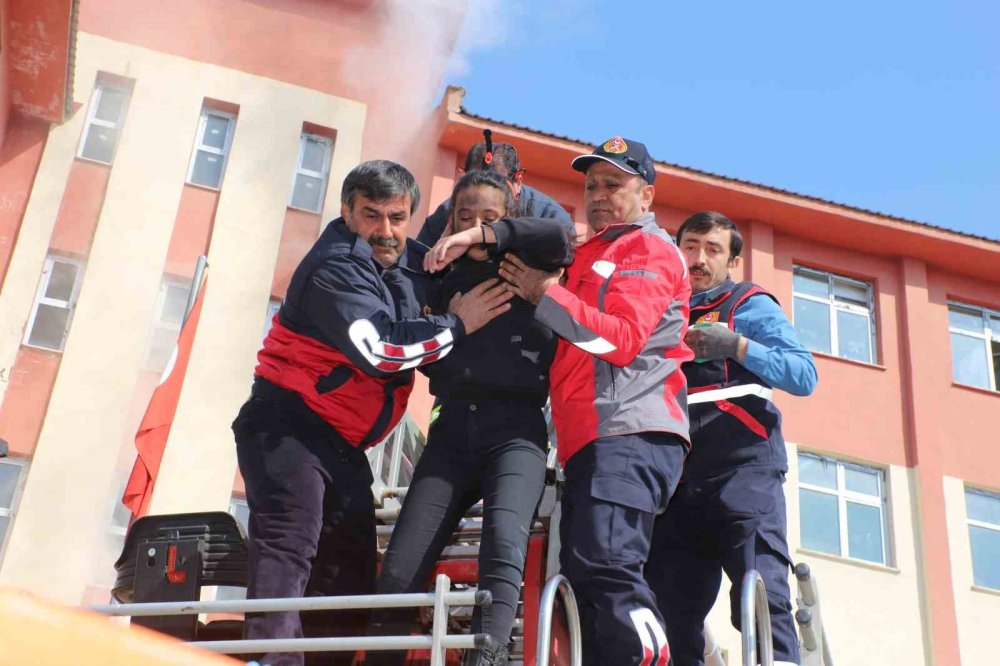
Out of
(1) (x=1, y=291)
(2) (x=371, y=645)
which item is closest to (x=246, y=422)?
(2) (x=371, y=645)

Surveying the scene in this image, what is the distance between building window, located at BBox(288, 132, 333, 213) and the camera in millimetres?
18906

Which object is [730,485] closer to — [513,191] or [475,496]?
[475,496]

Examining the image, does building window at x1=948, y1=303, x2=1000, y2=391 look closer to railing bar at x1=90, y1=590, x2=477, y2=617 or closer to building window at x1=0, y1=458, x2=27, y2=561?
building window at x1=0, y1=458, x2=27, y2=561

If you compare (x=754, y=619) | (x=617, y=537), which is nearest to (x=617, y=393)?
(x=617, y=537)

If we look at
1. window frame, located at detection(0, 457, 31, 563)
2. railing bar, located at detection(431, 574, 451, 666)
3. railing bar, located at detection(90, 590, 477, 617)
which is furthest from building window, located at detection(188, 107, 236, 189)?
railing bar, located at detection(431, 574, 451, 666)

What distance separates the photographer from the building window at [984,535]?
18.6 meters

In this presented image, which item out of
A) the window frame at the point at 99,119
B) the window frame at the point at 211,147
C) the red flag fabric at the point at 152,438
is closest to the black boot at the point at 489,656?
the red flag fabric at the point at 152,438

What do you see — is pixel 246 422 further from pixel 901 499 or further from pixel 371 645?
pixel 901 499

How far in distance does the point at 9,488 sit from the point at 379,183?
521 inches

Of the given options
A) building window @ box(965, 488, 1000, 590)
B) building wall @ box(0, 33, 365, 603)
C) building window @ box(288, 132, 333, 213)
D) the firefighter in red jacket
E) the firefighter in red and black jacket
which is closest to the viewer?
the firefighter in red jacket

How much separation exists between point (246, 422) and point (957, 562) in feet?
53.5

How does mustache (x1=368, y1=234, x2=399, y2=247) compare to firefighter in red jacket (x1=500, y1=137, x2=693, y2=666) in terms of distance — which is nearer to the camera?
firefighter in red jacket (x1=500, y1=137, x2=693, y2=666)

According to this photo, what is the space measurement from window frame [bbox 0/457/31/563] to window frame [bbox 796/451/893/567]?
10.9 meters

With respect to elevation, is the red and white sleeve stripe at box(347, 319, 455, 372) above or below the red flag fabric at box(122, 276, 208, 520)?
below
